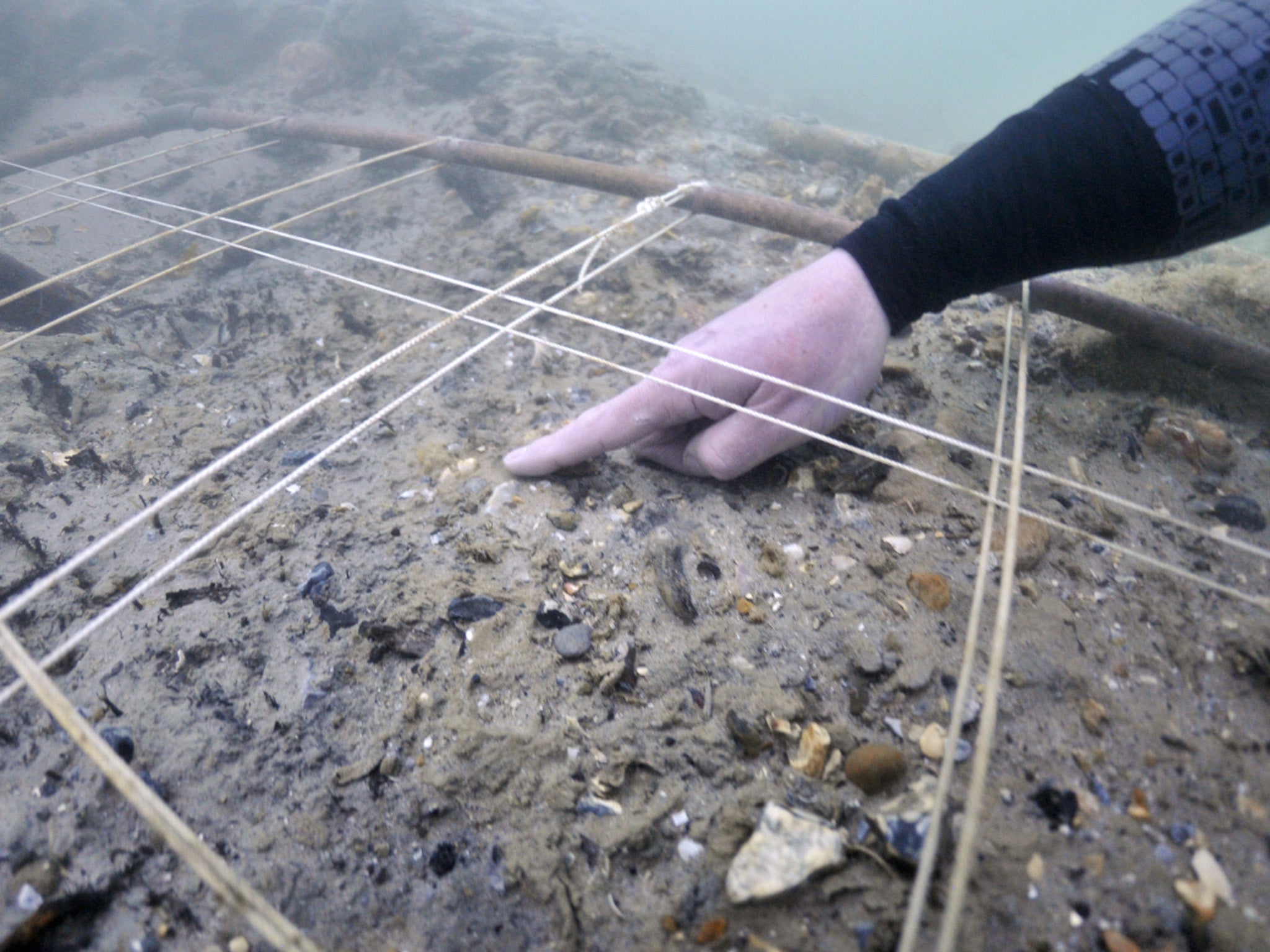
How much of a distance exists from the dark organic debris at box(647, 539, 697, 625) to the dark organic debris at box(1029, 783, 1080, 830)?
29.4 inches

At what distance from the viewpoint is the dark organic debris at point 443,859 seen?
3.63ft

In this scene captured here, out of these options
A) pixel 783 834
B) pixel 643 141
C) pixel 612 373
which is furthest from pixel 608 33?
pixel 783 834

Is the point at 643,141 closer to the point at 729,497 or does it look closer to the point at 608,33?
the point at 729,497

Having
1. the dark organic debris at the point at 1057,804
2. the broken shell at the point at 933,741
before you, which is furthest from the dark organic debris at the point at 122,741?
the dark organic debris at the point at 1057,804

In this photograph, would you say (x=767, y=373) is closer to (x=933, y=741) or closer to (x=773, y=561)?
(x=773, y=561)

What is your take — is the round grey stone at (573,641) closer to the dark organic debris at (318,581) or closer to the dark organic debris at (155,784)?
the dark organic debris at (318,581)

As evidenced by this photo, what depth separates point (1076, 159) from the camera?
1377mm

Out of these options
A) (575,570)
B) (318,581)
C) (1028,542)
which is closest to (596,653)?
(575,570)

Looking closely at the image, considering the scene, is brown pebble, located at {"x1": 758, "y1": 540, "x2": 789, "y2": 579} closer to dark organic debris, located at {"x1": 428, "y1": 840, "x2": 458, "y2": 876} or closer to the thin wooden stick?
dark organic debris, located at {"x1": 428, "y1": 840, "x2": 458, "y2": 876}

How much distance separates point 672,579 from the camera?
5.00 ft

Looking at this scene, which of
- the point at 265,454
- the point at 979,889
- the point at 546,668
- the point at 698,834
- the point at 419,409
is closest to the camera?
the point at 979,889

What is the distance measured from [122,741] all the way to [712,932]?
1296 mm

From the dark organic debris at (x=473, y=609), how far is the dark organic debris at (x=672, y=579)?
419 mm

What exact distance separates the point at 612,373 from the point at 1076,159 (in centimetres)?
164
